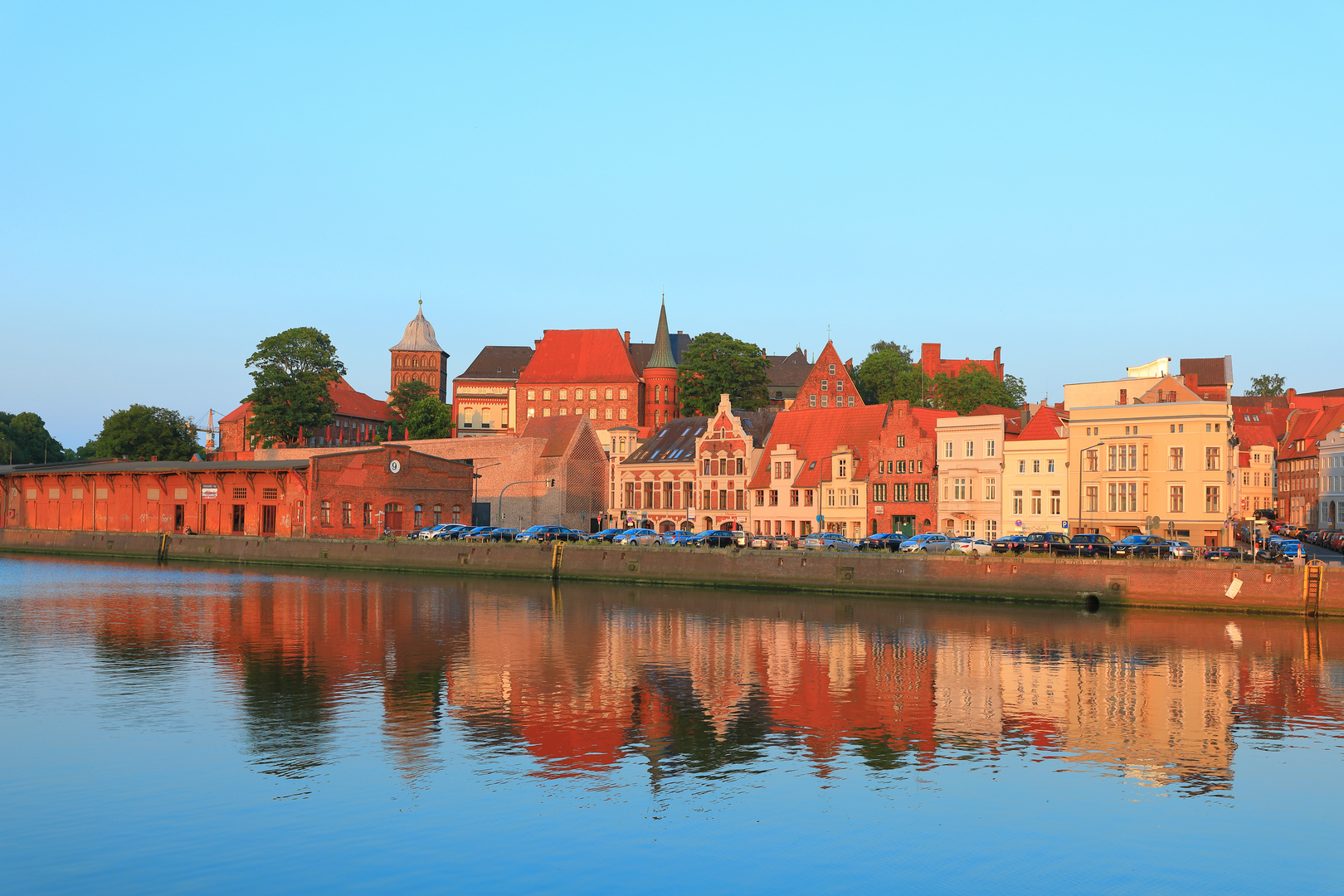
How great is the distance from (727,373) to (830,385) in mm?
15803

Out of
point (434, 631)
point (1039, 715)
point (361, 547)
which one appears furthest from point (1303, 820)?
point (361, 547)

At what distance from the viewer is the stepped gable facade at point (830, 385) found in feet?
483

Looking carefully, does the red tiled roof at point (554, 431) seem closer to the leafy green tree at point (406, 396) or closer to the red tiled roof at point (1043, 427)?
the red tiled roof at point (1043, 427)

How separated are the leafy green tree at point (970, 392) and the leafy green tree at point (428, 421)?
234ft

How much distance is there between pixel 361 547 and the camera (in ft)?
334

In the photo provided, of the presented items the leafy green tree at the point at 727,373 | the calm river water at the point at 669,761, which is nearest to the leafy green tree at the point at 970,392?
the leafy green tree at the point at 727,373

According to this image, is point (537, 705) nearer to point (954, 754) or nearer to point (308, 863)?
point (954, 754)

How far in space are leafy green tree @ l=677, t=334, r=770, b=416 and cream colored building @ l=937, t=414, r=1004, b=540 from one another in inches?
2013

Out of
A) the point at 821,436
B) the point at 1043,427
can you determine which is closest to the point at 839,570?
the point at 1043,427

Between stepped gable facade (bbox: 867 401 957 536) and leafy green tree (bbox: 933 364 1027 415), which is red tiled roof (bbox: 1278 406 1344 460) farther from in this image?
stepped gable facade (bbox: 867 401 957 536)

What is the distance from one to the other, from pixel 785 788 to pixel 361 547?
7956cm

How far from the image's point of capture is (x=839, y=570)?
249 ft

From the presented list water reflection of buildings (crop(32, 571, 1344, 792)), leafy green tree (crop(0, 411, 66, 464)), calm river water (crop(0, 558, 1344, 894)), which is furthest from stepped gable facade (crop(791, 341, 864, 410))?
leafy green tree (crop(0, 411, 66, 464))

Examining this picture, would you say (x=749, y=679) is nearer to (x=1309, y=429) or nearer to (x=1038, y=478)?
(x=1038, y=478)
